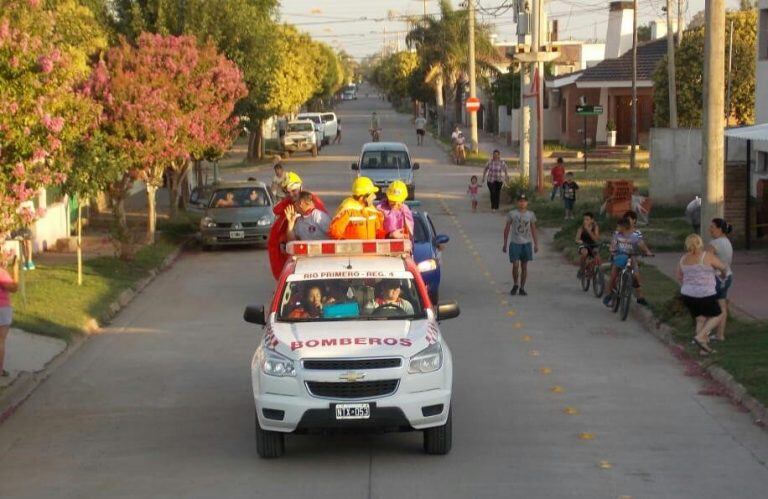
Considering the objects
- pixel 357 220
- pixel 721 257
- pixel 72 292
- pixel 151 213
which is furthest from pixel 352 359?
pixel 151 213

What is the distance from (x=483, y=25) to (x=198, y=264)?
52305 millimetres

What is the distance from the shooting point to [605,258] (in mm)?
25422

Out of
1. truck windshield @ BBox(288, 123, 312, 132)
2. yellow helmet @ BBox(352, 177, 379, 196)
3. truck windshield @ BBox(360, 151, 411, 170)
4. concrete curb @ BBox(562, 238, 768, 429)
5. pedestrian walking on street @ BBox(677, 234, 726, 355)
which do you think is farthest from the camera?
truck windshield @ BBox(288, 123, 312, 132)

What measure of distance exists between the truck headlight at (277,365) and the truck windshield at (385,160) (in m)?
27.9

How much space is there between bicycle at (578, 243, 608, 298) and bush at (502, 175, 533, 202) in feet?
55.8

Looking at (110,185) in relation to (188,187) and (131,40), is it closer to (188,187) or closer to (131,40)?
(131,40)

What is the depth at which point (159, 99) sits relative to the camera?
26484mm

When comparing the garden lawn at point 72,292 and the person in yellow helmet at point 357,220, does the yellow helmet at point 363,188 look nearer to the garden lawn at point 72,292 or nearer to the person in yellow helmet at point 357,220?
the person in yellow helmet at point 357,220

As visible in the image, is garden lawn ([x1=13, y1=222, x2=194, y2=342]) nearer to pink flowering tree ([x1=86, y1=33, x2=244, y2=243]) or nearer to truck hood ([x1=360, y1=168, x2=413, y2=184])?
pink flowering tree ([x1=86, y1=33, x2=244, y2=243])

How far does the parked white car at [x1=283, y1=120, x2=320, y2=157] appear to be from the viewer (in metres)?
65.2

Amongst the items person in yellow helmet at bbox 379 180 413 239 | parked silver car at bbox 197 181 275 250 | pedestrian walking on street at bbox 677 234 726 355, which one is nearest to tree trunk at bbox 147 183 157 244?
parked silver car at bbox 197 181 275 250

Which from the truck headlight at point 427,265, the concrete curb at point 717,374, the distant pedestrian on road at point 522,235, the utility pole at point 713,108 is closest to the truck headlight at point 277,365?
the concrete curb at point 717,374

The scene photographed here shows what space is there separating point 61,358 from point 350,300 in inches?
250

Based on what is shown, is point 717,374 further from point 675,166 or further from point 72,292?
point 675,166
